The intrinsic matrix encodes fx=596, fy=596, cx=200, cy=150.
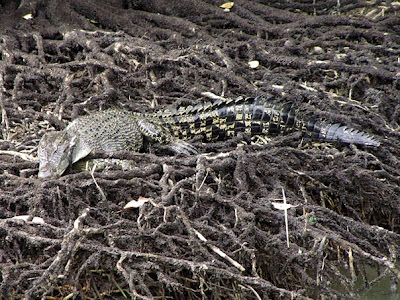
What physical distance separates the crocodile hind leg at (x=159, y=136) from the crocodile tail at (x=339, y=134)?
1.25m

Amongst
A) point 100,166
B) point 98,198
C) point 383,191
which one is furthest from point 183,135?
point 383,191

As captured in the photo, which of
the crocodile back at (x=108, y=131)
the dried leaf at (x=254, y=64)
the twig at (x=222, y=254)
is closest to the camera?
the twig at (x=222, y=254)

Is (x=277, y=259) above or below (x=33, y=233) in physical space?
below

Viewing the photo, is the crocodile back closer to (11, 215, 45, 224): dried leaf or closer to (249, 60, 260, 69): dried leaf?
(11, 215, 45, 224): dried leaf

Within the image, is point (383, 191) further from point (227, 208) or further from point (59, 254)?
point (59, 254)

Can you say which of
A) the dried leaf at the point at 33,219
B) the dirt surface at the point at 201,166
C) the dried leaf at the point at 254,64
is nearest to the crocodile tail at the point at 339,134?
the dirt surface at the point at 201,166

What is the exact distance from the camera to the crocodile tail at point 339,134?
5.71m

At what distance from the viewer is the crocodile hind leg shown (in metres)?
5.98

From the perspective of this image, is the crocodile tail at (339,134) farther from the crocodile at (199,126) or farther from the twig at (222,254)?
the twig at (222,254)

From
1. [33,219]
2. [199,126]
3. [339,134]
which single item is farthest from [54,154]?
[339,134]

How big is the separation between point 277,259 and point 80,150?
2.05 m

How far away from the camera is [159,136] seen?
19.8ft

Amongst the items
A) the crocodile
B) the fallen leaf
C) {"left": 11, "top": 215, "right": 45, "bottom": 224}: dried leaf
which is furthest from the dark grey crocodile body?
the fallen leaf

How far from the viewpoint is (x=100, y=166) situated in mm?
5438
